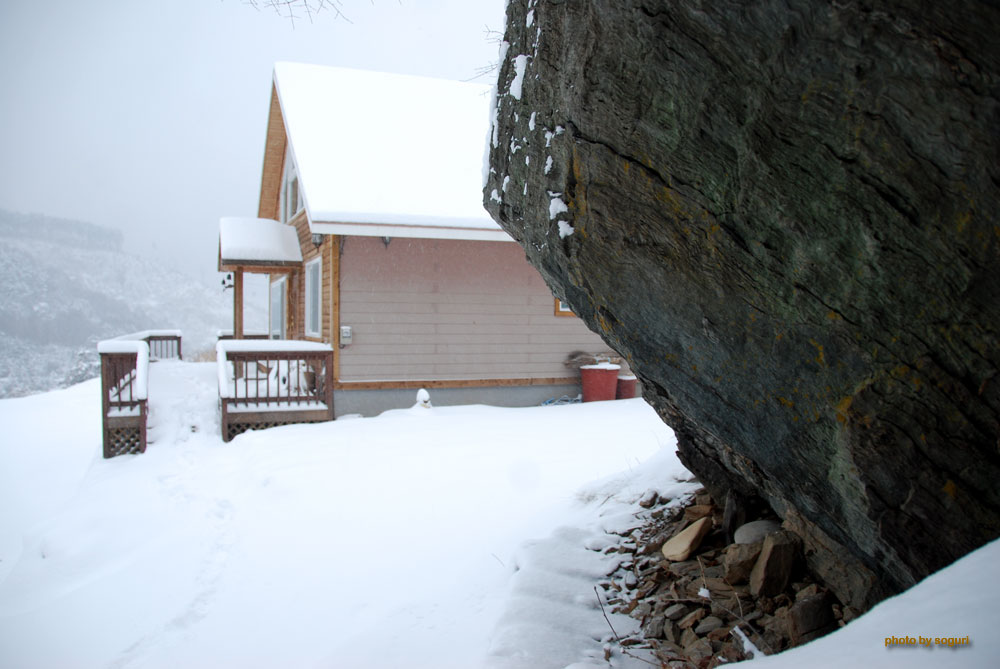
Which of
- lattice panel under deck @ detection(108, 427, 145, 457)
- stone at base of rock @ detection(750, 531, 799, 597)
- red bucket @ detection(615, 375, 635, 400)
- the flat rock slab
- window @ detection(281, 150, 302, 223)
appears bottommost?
lattice panel under deck @ detection(108, 427, 145, 457)

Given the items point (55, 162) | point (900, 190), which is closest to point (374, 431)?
point (900, 190)

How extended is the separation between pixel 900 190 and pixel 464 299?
8.99m

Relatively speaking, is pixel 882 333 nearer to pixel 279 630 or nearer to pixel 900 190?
pixel 900 190

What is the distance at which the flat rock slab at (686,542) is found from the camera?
11.1 feet

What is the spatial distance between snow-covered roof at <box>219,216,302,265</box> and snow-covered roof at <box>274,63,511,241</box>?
2.04 meters

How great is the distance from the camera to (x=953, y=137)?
161 centimetres

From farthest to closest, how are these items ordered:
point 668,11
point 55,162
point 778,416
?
1. point 55,162
2. point 778,416
3. point 668,11

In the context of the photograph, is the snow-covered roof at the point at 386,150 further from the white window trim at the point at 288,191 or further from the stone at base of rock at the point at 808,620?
the stone at base of rock at the point at 808,620

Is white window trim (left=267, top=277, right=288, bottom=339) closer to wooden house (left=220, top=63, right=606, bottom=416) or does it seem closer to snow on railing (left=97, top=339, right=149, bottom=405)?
wooden house (left=220, top=63, right=606, bottom=416)

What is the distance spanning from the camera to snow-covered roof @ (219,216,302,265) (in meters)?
11.0

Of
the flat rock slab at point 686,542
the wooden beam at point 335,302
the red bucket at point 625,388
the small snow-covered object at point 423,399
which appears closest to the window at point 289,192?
the wooden beam at point 335,302

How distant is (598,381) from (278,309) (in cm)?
873

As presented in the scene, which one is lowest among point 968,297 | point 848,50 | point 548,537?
point 548,537

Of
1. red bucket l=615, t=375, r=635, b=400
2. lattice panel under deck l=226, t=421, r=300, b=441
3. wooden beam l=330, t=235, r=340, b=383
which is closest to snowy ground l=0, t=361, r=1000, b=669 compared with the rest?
lattice panel under deck l=226, t=421, r=300, b=441
